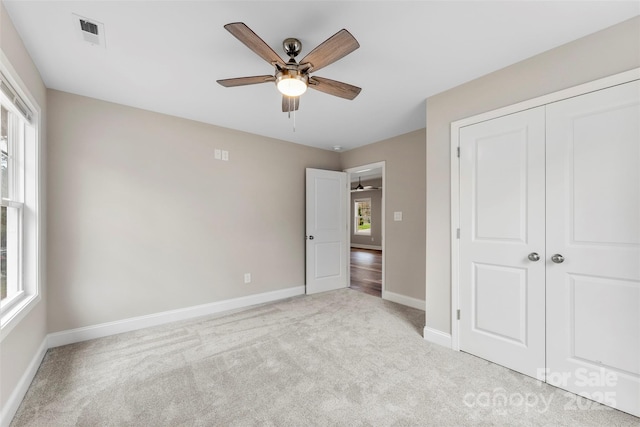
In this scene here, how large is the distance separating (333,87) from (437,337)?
2452 mm

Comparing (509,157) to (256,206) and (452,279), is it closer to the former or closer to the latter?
(452,279)

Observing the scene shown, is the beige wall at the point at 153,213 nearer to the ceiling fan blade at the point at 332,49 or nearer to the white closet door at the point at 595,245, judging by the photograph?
the ceiling fan blade at the point at 332,49

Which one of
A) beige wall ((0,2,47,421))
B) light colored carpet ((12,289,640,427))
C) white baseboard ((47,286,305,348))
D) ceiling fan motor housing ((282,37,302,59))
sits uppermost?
ceiling fan motor housing ((282,37,302,59))

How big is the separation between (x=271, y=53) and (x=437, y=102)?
1761 mm

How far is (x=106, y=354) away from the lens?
7.94 ft

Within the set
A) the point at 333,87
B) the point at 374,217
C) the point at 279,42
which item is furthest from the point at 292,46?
the point at 374,217

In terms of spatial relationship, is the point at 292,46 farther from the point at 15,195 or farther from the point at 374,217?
→ the point at 374,217

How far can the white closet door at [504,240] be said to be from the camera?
2.06 m

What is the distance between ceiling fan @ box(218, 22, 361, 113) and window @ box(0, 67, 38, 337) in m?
1.51

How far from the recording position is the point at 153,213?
10.1 feet

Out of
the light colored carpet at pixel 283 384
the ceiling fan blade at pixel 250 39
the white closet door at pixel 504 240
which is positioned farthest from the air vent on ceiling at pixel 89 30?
the white closet door at pixel 504 240

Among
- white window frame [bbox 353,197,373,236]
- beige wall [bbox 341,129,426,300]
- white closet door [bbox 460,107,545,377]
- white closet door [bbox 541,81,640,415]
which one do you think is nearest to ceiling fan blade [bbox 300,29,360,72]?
white closet door [bbox 460,107,545,377]

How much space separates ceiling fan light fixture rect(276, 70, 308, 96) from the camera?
1.79 metres

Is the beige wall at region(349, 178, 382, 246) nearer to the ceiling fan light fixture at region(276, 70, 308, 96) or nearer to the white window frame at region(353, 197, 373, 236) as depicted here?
the white window frame at region(353, 197, 373, 236)
